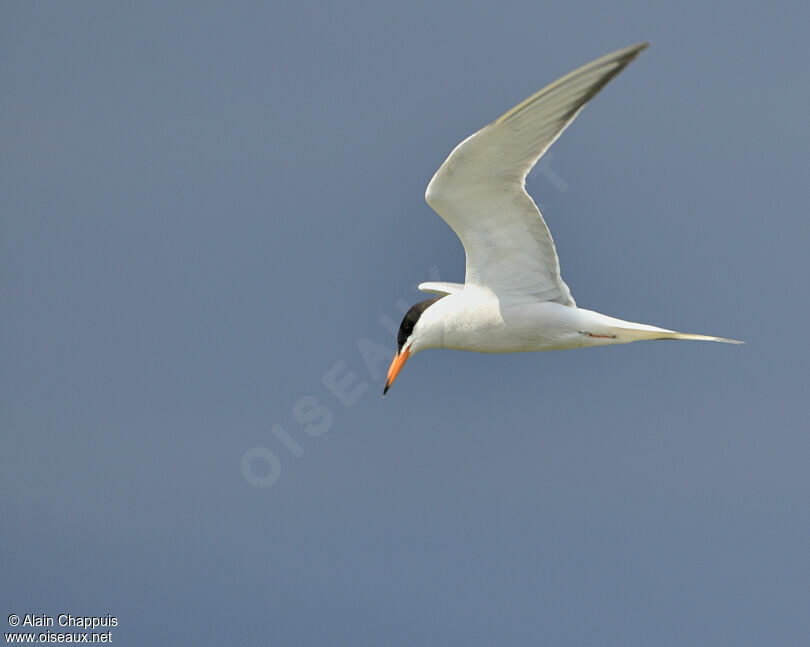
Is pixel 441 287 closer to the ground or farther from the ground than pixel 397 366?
farther from the ground

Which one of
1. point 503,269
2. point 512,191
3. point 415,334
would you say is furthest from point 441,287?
point 512,191

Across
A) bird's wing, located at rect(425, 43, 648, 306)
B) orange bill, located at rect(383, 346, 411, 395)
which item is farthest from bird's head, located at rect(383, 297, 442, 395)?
bird's wing, located at rect(425, 43, 648, 306)

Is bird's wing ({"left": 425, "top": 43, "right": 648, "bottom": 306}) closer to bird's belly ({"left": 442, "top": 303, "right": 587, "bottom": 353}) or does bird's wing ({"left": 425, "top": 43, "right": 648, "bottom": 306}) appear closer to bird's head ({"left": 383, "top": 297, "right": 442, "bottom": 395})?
bird's belly ({"left": 442, "top": 303, "right": 587, "bottom": 353})

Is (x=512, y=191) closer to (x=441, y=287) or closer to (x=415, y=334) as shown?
(x=415, y=334)

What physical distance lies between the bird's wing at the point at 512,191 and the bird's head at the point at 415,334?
0.46 m

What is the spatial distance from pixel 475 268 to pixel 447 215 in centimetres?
56

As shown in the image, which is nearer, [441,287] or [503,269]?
[503,269]

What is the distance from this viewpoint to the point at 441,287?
396 inches

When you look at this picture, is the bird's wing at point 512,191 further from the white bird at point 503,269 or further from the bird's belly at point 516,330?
→ the bird's belly at point 516,330

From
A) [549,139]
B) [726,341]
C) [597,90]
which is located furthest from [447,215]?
[726,341]

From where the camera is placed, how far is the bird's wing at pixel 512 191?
23.1 ft

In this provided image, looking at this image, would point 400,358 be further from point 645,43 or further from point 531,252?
point 645,43

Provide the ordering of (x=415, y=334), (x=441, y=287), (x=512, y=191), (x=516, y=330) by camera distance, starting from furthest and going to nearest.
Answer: (x=441, y=287)
(x=415, y=334)
(x=516, y=330)
(x=512, y=191)

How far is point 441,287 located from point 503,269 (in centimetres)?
160
